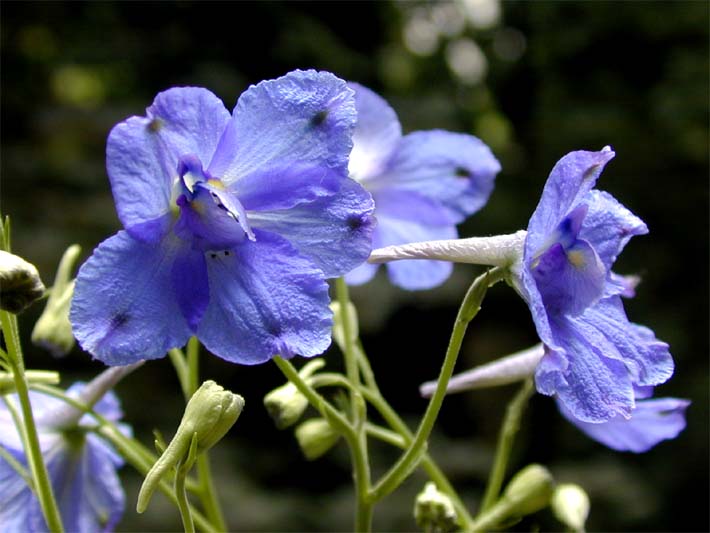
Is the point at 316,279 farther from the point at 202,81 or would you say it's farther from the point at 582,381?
the point at 202,81

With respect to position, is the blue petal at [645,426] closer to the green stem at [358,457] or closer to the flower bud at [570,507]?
the flower bud at [570,507]

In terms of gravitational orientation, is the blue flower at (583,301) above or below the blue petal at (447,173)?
below

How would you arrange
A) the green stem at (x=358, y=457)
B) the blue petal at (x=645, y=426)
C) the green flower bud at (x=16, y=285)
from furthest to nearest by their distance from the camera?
the blue petal at (x=645, y=426) < the green stem at (x=358, y=457) < the green flower bud at (x=16, y=285)

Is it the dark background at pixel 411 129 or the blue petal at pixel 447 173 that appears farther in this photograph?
the dark background at pixel 411 129

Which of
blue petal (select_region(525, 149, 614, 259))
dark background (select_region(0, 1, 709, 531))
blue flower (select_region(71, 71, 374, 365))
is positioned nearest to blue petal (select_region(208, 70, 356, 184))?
blue flower (select_region(71, 71, 374, 365))

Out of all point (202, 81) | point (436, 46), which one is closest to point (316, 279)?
point (202, 81)

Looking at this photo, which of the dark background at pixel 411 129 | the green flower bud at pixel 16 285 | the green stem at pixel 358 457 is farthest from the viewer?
the dark background at pixel 411 129

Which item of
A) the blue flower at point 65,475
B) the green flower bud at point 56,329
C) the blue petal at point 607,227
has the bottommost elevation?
the blue flower at point 65,475

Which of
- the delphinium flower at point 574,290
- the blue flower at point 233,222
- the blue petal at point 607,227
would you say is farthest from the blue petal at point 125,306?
the blue petal at point 607,227
